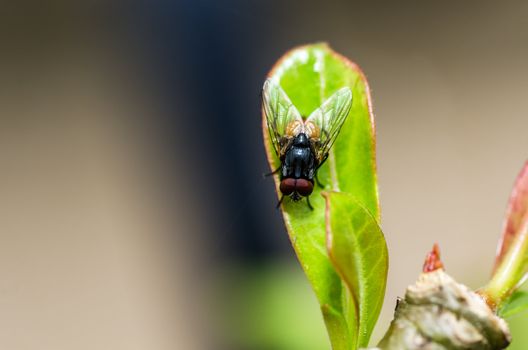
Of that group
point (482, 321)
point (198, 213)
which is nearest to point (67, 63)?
point (198, 213)

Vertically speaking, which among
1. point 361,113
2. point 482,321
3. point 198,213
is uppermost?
point 361,113

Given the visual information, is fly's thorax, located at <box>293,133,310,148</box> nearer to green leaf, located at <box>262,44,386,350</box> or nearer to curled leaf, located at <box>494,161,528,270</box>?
green leaf, located at <box>262,44,386,350</box>

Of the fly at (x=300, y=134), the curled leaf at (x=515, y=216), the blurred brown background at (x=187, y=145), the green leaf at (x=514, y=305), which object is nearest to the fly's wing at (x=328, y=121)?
the fly at (x=300, y=134)

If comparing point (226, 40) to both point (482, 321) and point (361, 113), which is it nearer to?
point (361, 113)

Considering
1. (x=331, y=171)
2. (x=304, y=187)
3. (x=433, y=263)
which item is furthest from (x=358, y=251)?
(x=304, y=187)

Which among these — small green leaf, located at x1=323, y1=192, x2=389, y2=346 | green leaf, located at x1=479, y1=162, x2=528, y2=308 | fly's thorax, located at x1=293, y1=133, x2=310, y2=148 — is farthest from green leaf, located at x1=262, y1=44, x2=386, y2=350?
fly's thorax, located at x1=293, y1=133, x2=310, y2=148

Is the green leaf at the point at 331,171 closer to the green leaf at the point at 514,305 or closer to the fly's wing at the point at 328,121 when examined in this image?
the fly's wing at the point at 328,121
